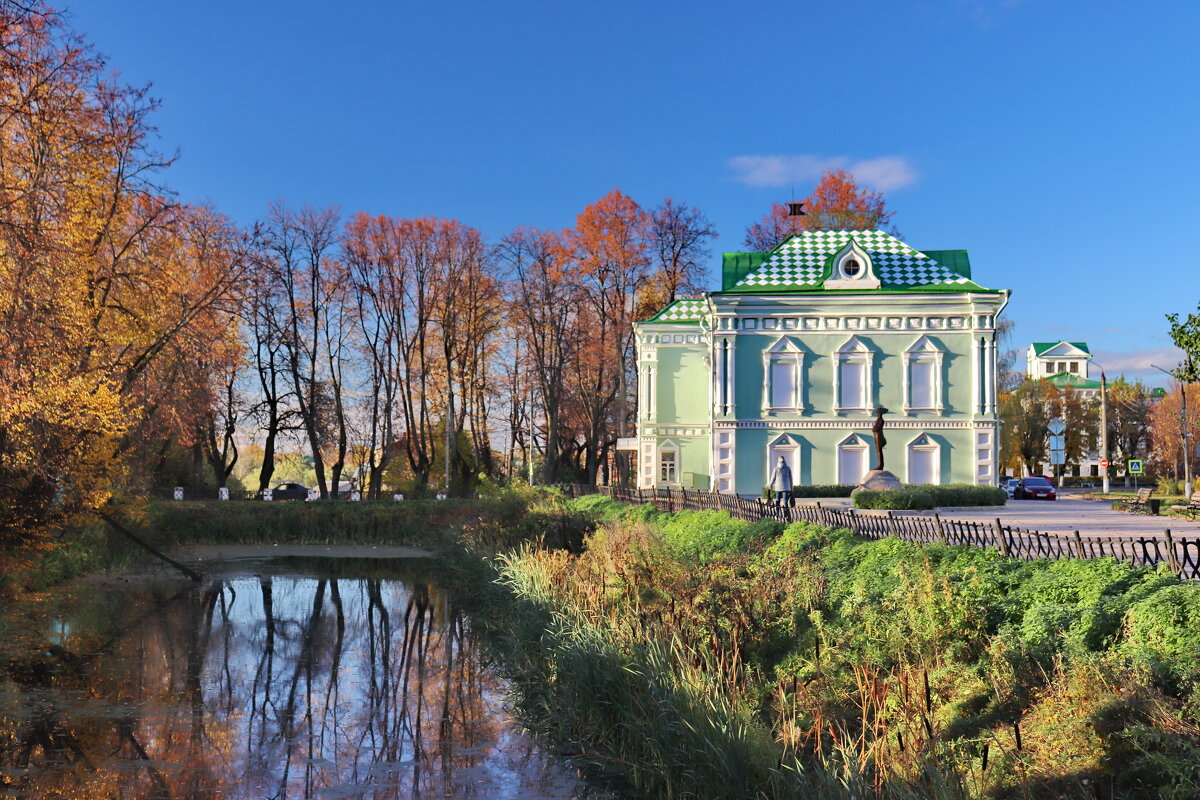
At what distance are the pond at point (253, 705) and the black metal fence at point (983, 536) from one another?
554cm

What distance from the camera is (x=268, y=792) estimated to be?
348 inches

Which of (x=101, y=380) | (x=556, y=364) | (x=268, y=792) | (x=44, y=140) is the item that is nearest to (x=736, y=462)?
(x=556, y=364)

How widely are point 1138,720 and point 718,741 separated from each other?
2.84 m

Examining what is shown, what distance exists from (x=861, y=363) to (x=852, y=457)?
3654 millimetres

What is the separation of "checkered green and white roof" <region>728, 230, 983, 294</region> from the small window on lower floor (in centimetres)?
801

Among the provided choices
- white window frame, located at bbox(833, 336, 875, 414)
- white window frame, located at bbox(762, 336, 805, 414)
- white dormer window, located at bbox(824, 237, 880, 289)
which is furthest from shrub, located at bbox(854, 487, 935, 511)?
white dormer window, located at bbox(824, 237, 880, 289)

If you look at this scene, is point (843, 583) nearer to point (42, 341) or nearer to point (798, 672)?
point (798, 672)

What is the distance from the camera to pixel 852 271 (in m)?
39.7

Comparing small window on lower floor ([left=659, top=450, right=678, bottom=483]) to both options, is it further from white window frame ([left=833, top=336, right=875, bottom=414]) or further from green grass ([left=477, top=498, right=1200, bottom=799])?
green grass ([left=477, top=498, right=1200, bottom=799])

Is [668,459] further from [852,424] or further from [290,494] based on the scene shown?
[290,494]

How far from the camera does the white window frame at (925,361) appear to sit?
39000 millimetres

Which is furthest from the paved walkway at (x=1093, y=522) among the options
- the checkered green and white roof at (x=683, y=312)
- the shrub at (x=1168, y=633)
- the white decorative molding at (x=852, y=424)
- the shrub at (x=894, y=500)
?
the checkered green and white roof at (x=683, y=312)

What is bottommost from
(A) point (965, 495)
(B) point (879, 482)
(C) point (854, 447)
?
(A) point (965, 495)

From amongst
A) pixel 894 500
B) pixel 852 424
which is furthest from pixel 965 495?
pixel 852 424
